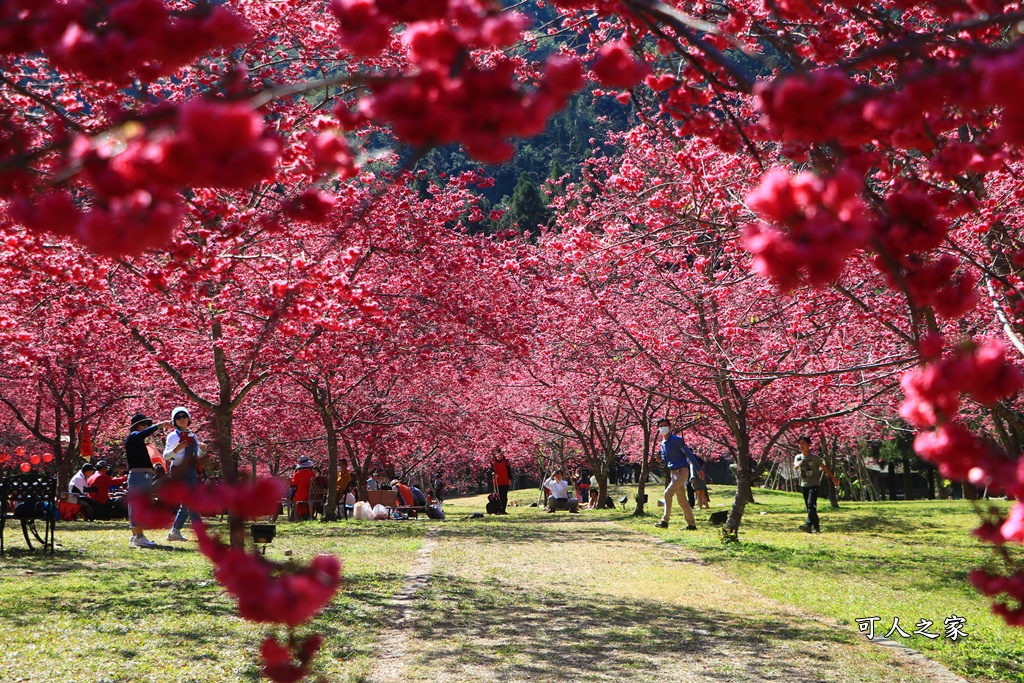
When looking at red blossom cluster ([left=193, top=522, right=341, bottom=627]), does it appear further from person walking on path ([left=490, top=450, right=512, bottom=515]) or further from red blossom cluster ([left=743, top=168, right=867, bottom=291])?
person walking on path ([left=490, top=450, right=512, bottom=515])

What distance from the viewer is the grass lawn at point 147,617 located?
5262 mm

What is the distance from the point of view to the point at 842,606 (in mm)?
7469

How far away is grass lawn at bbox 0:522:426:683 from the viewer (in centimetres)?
526

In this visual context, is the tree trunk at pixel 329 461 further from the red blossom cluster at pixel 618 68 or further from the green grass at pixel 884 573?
the red blossom cluster at pixel 618 68

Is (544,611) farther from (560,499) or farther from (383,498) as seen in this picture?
(560,499)

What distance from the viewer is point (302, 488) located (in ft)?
68.0

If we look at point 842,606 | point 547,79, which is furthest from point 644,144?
point 547,79

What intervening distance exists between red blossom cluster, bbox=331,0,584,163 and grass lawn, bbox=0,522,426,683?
4248 mm

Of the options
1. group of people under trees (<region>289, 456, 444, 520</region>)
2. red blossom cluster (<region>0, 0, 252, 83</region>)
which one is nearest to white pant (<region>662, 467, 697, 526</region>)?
group of people under trees (<region>289, 456, 444, 520</region>)

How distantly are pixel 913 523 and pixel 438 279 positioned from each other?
10657mm

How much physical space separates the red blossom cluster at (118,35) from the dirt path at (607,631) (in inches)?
164

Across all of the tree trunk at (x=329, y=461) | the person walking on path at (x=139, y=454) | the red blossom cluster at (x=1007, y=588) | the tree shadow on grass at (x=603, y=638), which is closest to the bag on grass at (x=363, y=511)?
the tree trunk at (x=329, y=461)

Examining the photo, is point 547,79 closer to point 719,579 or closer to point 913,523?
point 719,579

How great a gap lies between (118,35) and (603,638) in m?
5.57
